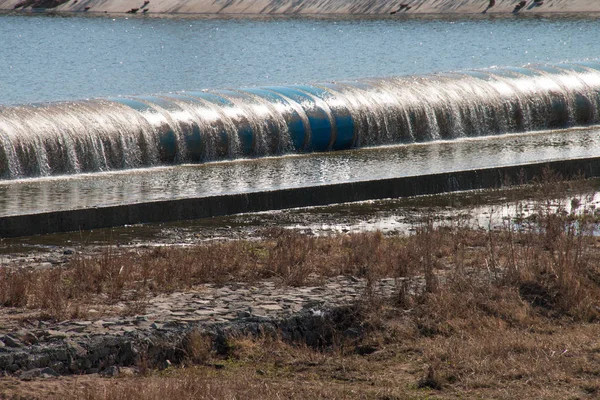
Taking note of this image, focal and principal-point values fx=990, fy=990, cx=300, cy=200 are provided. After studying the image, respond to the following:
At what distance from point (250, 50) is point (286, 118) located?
17.5m

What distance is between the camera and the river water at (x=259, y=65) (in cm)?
1380

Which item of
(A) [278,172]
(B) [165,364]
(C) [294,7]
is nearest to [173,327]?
(B) [165,364]

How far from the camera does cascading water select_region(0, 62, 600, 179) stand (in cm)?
1520

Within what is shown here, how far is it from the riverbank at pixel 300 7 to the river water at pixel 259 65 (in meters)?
2.09

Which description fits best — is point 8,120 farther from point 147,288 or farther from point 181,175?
point 147,288

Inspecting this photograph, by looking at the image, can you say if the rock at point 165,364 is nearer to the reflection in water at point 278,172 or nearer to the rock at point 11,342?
the rock at point 11,342

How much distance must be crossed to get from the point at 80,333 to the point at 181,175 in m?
8.37

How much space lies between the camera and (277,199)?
12.0 meters

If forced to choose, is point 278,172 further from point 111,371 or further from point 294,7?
point 294,7

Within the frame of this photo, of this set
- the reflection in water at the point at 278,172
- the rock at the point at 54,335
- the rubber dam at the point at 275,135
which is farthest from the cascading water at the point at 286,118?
the rock at the point at 54,335

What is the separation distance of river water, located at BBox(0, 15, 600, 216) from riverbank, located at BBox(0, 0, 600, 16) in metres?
2.09

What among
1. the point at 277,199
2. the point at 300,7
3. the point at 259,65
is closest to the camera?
the point at 277,199

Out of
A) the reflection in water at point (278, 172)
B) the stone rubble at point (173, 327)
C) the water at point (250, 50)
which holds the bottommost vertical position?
the stone rubble at point (173, 327)

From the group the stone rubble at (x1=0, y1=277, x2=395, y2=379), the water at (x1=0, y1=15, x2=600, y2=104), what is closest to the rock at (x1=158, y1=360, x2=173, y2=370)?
the stone rubble at (x1=0, y1=277, x2=395, y2=379)
